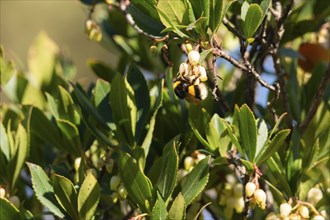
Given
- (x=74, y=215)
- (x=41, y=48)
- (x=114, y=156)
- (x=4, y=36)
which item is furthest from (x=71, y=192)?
(x=4, y=36)

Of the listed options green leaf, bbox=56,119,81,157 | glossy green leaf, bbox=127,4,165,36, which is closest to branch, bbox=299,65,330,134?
glossy green leaf, bbox=127,4,165,36

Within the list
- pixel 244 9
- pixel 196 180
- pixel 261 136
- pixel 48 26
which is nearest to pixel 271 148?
pixel 261 136

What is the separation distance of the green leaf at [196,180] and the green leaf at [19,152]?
36cm

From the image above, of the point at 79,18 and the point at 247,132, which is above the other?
the point at 247,132

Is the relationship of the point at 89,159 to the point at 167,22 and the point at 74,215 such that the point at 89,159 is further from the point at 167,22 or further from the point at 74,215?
the point at 167,22

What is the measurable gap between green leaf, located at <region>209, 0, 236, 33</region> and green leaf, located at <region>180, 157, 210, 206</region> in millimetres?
231

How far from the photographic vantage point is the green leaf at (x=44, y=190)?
140 cm

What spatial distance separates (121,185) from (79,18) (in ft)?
15.4

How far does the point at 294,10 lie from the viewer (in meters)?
1.72

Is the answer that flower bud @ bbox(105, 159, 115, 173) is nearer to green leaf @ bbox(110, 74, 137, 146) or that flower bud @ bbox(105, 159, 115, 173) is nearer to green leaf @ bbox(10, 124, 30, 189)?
green leaf @ bbox(110, 74, 137, 146)

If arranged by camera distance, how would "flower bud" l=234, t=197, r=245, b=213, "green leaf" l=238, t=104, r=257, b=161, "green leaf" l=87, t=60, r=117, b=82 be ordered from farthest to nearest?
"green leaf" l=87, t=60, r=117, b=82 < "flower bud" l=234, t=197, r=245, b=213 < "green leaf" l=238, t=104, r=257, b=161

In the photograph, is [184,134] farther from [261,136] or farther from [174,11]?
[174,11]

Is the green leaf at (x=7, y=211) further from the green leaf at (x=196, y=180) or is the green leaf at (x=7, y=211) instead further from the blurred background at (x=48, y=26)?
the blurred background at (x=48, y=26)

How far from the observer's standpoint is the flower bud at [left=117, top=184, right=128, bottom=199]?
4.69 feet
